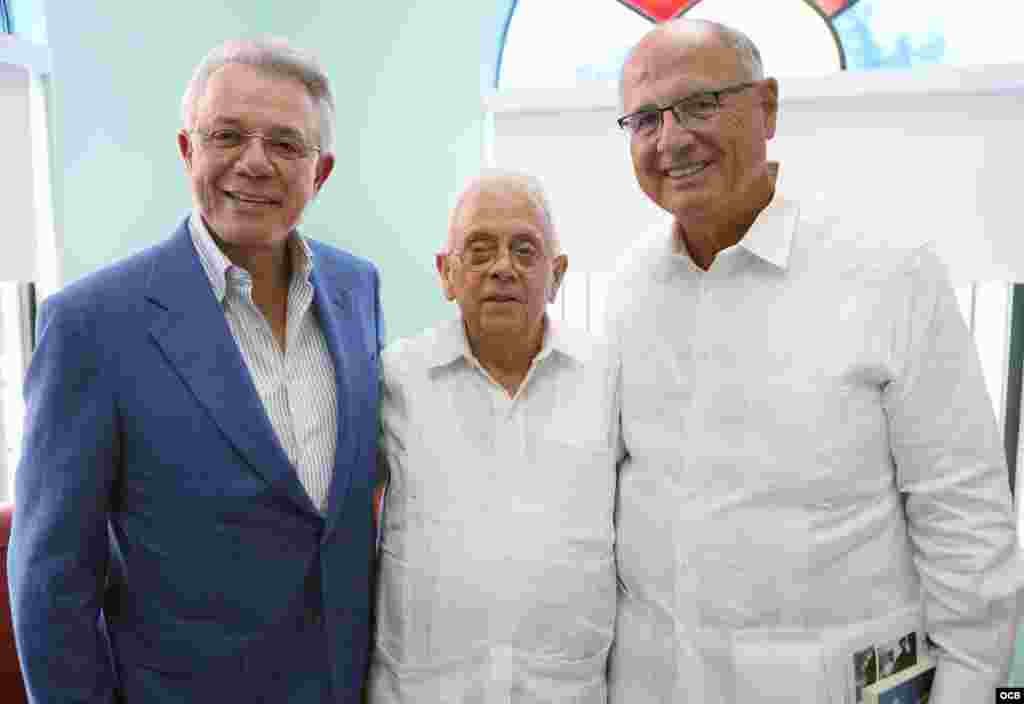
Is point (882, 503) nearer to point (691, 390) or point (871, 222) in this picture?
point (691, 390)

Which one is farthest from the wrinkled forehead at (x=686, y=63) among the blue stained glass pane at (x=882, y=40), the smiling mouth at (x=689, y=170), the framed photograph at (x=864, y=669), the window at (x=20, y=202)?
the window at (x=20, y=202)

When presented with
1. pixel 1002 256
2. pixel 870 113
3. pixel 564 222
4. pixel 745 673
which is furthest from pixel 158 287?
pixel 1002 256

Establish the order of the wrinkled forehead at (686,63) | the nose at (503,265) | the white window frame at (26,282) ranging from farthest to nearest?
1. the white window frame at (26,282)
2. the nose at (503,265)
3. the wrinkled forehead at (686,63)

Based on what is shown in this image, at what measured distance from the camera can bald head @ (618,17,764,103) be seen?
1.33 m

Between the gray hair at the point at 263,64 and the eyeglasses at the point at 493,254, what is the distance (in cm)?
34

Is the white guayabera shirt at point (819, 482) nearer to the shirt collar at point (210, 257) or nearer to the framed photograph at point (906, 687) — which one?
the framed photograph at point (906, 687)

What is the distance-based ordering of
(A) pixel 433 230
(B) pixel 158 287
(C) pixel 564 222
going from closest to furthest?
(B) pixel 158 287, (C) pixel 564 222, (A) pixel 433 230

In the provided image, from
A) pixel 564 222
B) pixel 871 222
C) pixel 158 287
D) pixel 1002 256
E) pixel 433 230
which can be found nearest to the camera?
pixel 158 287

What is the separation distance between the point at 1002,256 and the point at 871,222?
138 centimetres

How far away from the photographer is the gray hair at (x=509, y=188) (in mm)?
1527

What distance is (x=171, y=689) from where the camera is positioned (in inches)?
52.3

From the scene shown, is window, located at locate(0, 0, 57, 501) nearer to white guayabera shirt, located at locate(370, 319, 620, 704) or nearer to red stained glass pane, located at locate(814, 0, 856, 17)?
white guayabera shirt, located at locate(370, 319, 620, 704)

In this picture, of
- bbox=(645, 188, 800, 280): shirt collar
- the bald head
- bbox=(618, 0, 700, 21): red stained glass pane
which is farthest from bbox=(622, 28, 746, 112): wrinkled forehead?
bbox=(618, 0, 700, 21): red stained glass pane

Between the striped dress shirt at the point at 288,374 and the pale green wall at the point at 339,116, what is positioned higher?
the pale green wall at the point at 339,116
